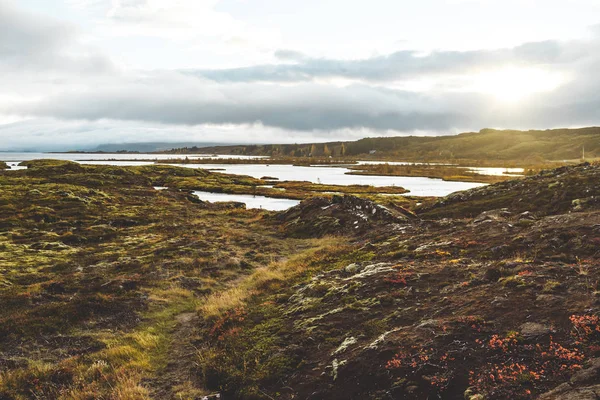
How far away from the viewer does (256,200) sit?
89688mm

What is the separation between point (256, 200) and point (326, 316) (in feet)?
246

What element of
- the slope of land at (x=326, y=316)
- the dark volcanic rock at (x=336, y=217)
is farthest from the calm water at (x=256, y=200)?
the slope of land at (x=326, y=316)

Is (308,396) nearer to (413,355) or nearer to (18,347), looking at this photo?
(413,355)

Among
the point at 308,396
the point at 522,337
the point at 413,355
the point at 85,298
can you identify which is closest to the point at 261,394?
the point at 308,396

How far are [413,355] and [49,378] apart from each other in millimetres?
13110

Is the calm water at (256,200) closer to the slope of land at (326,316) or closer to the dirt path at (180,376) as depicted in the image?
the slope of land at (326,316)

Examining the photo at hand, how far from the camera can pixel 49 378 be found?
43.8 feet

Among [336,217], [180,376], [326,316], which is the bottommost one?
[180,376]

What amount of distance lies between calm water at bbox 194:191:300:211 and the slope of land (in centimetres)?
4087

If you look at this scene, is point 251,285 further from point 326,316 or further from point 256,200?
point 256,200

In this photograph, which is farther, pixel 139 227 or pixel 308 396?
pixel 139 227

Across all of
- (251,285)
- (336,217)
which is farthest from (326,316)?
(336,217)

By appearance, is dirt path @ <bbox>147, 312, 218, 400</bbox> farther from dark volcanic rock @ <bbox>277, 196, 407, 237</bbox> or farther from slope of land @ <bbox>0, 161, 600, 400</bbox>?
dark volcanic rock @ <bbox>277, 196, 407, 237</bbox>

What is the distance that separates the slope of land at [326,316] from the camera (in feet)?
33.5
